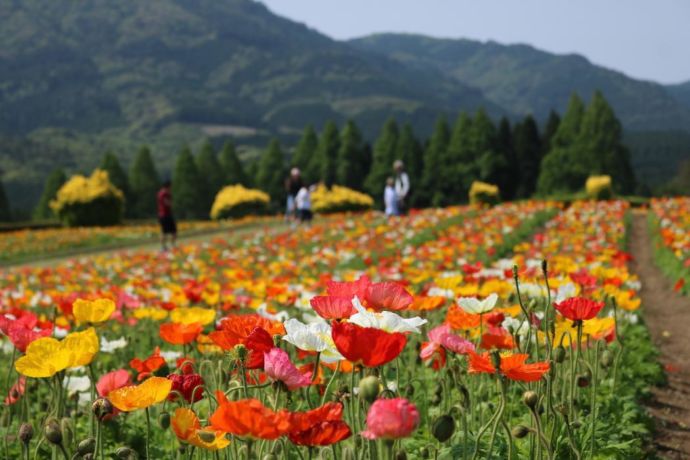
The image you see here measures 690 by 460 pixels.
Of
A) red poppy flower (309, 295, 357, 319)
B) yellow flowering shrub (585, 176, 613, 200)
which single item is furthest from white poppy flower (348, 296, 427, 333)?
yellow flowering shrub (585, 176, 613, 200)

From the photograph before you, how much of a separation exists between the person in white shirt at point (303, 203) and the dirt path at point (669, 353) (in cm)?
809

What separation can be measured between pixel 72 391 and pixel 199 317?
2.86 feet

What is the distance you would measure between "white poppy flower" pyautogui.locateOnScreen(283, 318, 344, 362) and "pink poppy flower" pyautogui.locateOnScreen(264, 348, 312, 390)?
0.17 ft

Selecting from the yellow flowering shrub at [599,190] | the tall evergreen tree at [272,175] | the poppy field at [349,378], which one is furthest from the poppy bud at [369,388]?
the tall evergreen tree at [272,175]

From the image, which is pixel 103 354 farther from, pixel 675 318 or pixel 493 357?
pixel 675 318

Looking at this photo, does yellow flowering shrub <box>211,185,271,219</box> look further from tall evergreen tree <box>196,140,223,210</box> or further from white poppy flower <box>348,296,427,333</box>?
white poppy flower <box>348,296,427,333</box>

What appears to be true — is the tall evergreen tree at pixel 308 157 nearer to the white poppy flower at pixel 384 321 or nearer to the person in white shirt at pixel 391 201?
the person in white shirt at pixel 391 201

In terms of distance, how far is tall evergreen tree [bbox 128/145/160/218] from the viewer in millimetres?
59594

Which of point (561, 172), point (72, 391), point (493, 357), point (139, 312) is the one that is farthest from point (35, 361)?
point (561, 172)

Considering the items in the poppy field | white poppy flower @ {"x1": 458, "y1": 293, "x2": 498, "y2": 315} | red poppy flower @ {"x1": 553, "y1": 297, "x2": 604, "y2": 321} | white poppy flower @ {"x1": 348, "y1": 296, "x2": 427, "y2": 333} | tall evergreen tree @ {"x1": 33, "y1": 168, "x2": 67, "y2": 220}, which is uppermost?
white poppy flower @ {"x1": 348, "y1": 296, "x2": 427, "y2": 333}

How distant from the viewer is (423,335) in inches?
151

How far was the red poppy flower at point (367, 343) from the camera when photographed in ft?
4.95

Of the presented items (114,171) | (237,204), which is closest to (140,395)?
(237,204)

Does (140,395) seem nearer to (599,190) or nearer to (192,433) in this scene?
(192,433)
